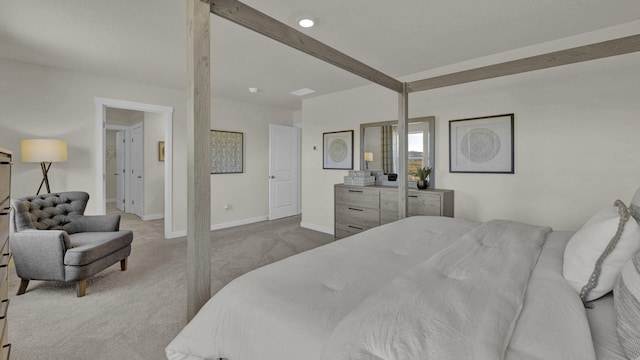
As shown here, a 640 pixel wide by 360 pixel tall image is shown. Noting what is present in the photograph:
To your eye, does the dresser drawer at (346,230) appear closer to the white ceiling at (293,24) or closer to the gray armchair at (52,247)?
the white ceiling at (293,24)

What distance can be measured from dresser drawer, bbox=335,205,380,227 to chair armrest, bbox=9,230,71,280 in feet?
10.2

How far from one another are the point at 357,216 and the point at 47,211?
3517 mm

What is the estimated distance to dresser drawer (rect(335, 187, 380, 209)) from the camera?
12.7 feet

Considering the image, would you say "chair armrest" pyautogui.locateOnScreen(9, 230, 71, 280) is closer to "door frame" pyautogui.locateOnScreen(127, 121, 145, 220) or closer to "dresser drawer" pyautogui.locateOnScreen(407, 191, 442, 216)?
"dresser drawer" pyautogui.locateOnScreen(407, 191, 442, 216)

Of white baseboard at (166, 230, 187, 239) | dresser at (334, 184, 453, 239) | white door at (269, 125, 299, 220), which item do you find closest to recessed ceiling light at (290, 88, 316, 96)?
white door at (269, 125, 299, 220)

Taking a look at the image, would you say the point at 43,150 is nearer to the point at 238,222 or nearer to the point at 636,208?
the point at 238,222

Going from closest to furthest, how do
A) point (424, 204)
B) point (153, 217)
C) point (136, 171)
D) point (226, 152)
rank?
point (424, 204) < point (226, 152) < point (153, 217) < point (136, 171)

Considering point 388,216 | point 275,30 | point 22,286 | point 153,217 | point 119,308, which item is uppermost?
point 275,30

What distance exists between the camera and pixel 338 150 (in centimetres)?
486

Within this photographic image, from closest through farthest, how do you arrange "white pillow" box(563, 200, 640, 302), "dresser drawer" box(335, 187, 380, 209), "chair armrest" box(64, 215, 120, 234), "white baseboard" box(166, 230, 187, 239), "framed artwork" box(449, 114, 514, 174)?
"white pillow" box(563, 200, 640, 302)
"chair armrest" box(64, 215, 120, 234)
"framed artwork" box(449, 114, 514, 174)
"dresser drawer" box(335, 187, 380, 209)
"white baseboard" box(166, 230, 187, 239)

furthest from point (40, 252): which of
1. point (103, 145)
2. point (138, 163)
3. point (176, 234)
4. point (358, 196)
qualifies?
point (138, 163)

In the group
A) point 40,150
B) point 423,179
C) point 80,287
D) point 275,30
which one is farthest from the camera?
point 423,179

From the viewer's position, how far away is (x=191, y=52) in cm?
142

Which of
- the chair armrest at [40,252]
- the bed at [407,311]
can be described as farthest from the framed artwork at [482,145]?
the chair armrest at [40,252]
